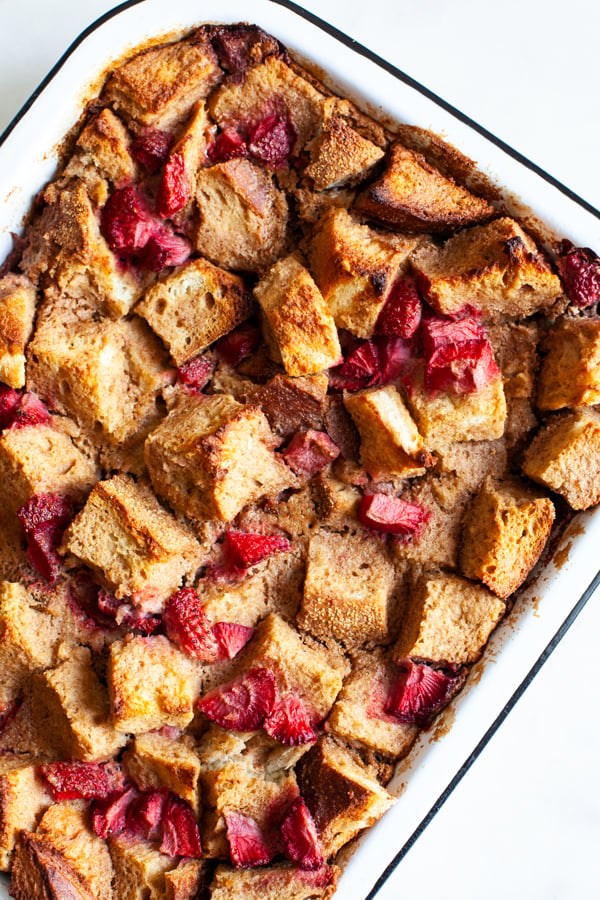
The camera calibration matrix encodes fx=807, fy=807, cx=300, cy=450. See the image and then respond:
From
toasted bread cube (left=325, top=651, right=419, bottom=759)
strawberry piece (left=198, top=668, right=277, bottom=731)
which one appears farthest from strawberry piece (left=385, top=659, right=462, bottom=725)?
strawberry piece (left=198, top=668, right=277, bottom=731)

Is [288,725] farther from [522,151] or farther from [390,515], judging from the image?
[522,151]

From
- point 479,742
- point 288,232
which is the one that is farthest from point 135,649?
point 288,232

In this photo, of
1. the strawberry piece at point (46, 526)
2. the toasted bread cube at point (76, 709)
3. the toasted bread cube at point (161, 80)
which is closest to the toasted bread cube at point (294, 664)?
the toasted bread cube at point (76, 709)

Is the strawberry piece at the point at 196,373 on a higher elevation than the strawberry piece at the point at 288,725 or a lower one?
higher

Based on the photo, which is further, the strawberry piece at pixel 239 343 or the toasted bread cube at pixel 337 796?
the strawberry piece at pixel 239 343

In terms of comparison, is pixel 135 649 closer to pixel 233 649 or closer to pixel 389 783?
pixel 233 649

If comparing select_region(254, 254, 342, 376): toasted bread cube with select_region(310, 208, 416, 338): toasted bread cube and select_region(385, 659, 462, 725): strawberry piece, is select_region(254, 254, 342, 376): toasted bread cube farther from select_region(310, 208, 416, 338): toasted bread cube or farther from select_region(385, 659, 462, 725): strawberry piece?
select_region(385, 659, 462, 725): strawberry piece

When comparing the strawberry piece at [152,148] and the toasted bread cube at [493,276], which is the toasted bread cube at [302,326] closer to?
the toasted bread cube at [493,276]
